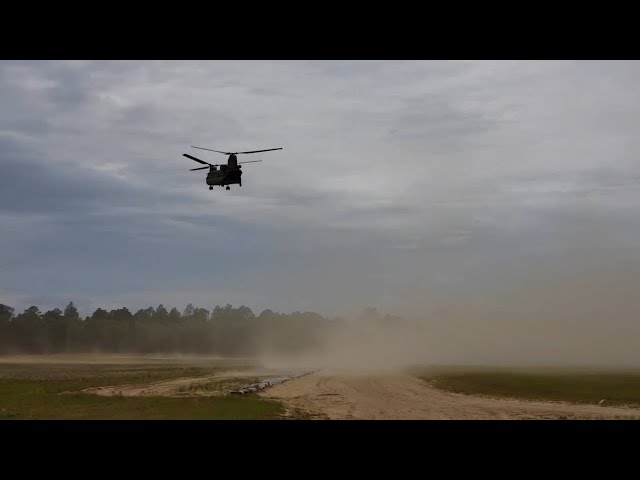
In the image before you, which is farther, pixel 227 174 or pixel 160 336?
pixel 160 336

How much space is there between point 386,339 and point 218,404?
4981 inches

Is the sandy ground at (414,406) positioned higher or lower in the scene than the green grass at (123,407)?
lower

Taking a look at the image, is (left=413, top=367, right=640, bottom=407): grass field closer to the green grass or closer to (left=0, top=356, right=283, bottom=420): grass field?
the green grass

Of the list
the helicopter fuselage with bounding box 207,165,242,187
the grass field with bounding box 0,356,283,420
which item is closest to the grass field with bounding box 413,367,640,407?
the grass field with bounding box 0,356,283,420

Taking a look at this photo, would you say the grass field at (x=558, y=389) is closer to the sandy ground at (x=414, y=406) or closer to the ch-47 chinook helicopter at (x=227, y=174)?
the sandy ground at (x=414, y=406)

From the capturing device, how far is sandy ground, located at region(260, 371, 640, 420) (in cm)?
3322

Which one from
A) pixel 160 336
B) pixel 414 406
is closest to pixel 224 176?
pixel 414 406

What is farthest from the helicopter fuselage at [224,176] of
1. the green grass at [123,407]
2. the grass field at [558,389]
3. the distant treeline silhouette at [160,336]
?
the distant treeline silhouette at [160,336]

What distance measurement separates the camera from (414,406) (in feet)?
125

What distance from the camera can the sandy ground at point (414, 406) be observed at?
3322 cm

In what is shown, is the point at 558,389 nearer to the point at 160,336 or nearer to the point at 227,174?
the point at 227,174
